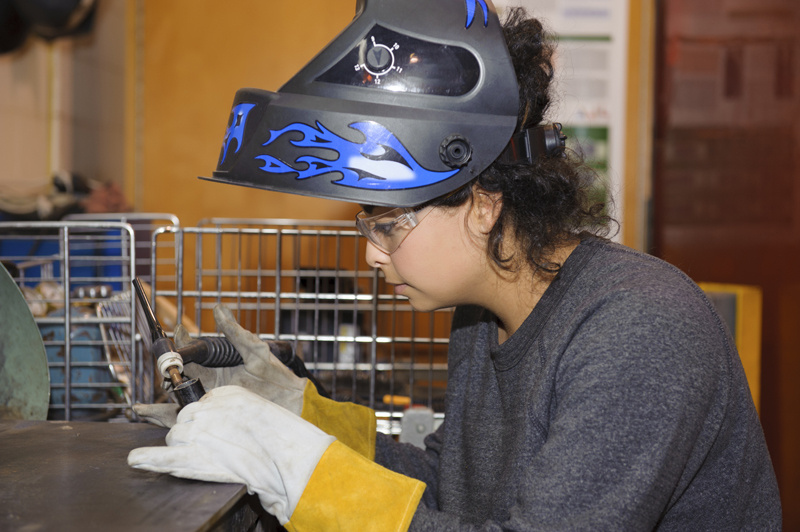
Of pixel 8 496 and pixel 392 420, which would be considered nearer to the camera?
pixel 8 496

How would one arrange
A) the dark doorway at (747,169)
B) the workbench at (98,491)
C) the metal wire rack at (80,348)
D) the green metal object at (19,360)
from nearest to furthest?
the workbench at (98,491)
the green metal object at (19,360)
the metal wire rack at (80,348)
the dark doorway at (747,169)

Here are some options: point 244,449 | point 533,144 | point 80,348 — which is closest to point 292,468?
point 244,449

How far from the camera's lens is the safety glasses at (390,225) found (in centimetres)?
96

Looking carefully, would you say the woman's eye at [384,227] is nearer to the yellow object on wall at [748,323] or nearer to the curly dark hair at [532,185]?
the curly dark hair at [532,185]

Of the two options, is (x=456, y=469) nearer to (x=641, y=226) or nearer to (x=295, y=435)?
(x=295, y=435)

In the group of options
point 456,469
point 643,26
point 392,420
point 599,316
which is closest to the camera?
point 599,316

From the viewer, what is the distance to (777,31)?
84.7 inches

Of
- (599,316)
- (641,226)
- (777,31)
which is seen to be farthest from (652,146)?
(599,316)

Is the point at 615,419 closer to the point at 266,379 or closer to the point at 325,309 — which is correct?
the point at 266,379

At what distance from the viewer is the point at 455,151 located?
87cm

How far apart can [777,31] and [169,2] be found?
2677 mm

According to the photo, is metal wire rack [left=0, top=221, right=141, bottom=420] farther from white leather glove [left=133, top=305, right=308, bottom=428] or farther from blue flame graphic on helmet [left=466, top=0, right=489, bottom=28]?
blue flame graphic on helmet [left=466, top=0, right=489, bottom=28]

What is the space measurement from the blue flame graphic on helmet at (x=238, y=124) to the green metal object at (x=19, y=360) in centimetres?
45

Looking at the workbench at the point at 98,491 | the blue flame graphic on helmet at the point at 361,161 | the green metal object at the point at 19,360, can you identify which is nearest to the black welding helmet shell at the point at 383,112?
the blue flame graphic on helmet at the point at 361,161
